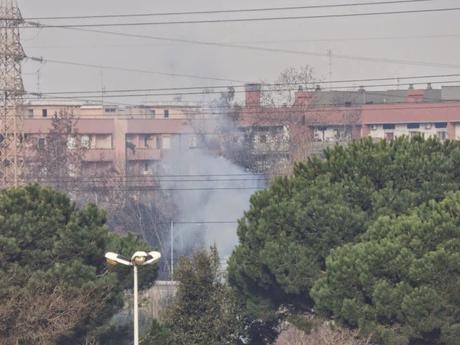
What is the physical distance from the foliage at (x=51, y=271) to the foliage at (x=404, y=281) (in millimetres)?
6197

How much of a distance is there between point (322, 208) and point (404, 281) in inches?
181

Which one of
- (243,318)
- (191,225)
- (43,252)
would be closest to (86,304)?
(43,252)

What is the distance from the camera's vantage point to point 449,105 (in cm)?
10438

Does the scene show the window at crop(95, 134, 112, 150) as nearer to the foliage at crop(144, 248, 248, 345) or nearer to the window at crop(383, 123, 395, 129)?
the window at crop(383, 123, 395, 129)

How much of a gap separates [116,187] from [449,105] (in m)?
30.4

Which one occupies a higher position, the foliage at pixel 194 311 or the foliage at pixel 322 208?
the foliage at pixel 322 208

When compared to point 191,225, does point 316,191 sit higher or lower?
higher

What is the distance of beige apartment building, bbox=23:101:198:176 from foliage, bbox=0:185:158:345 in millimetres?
70491

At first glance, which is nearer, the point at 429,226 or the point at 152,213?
the point at 429,226

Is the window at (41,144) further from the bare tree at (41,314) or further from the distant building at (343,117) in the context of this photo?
the bare tree at (41,314)

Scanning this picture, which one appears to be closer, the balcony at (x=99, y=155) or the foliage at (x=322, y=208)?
the foliage at (x=322, y=208)

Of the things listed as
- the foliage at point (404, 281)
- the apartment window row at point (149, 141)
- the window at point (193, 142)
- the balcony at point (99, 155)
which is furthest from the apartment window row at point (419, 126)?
the foliage at point (404, 281)

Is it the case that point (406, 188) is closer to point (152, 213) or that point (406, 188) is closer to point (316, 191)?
point (316, 191)

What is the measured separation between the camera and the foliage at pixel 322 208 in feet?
118
